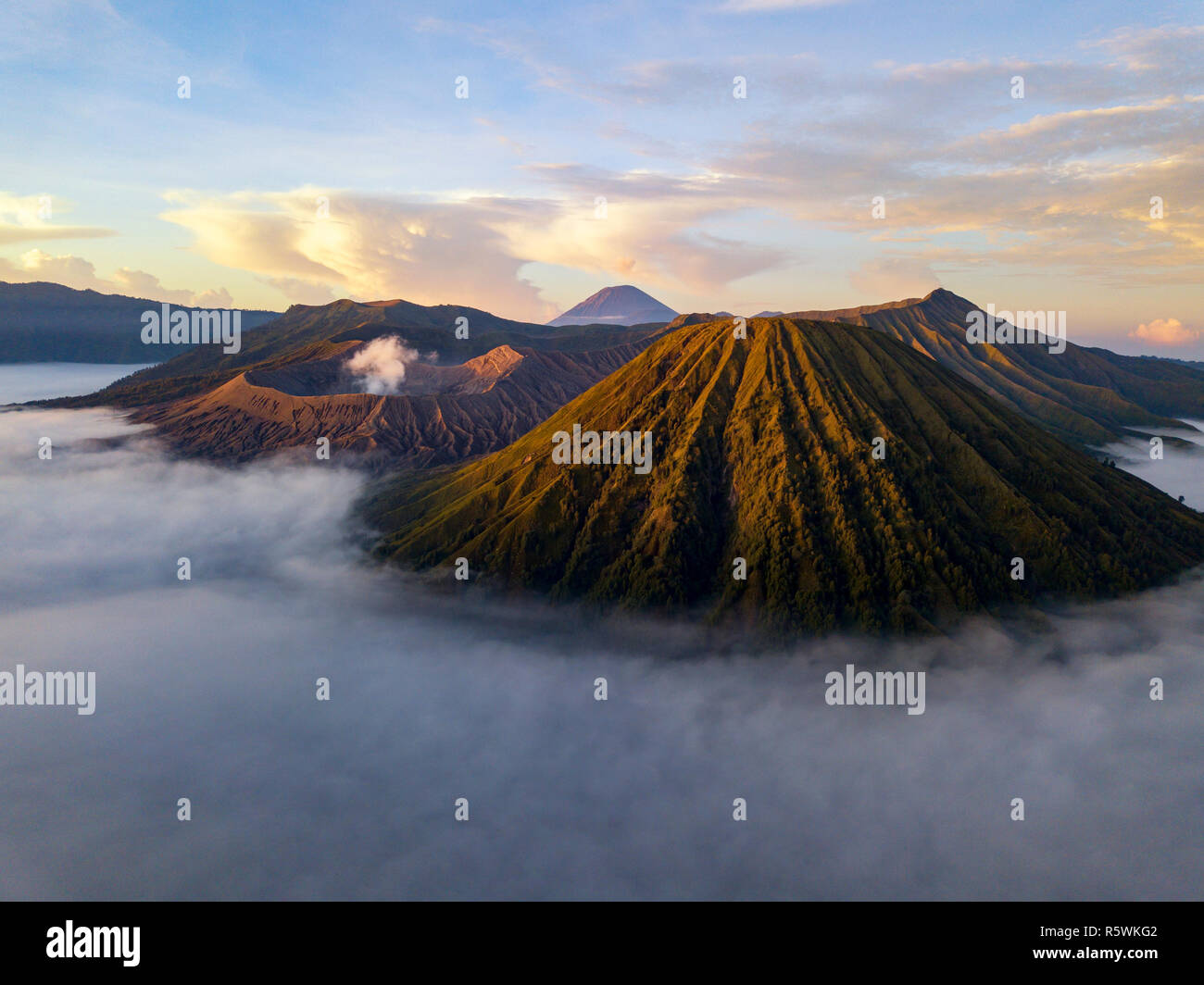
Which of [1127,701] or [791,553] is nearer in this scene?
[1127,701]

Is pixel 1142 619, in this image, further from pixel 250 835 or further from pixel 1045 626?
pixel 250 835

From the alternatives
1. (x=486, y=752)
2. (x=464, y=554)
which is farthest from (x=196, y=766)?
(x=464, y=554)

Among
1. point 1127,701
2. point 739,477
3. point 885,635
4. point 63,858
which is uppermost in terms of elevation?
point 739,477

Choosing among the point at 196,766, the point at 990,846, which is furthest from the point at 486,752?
the point at 990,846

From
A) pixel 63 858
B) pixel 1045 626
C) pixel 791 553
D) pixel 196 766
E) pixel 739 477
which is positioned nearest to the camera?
pixel 63 858

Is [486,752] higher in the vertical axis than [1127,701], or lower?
lower

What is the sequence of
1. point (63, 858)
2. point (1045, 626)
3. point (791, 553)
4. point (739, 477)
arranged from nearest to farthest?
point (63, 858) < point (1045, 626) < point (791, 553) < point (739, 477)

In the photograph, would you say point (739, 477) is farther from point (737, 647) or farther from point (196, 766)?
point (196, 766)
